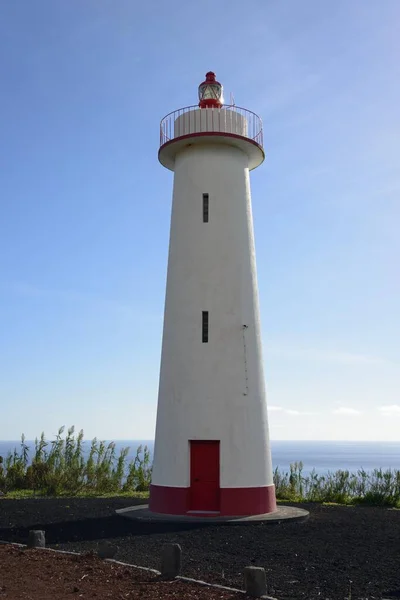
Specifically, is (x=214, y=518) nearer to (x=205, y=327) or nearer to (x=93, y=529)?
(x=93, y=529)

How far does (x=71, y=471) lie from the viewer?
67.7 ft

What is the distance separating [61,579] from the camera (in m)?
8.52

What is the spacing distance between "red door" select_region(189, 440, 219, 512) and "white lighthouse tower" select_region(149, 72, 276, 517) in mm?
23

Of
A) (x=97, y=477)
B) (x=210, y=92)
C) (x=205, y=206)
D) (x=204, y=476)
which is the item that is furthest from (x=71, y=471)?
(x=210, y=92)

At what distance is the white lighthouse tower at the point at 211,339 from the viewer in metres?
14.6

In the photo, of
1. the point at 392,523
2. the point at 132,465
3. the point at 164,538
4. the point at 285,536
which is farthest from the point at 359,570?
the point at 132,465

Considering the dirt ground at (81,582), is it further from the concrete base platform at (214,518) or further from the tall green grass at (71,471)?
the tall green grass at (71,471)

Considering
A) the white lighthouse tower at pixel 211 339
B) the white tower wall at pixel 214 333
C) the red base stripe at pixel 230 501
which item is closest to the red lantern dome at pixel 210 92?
the white lighthouse tower at pixel 211 339

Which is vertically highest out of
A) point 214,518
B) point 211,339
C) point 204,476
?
point 211,339

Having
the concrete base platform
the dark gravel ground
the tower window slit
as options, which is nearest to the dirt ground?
the dark gravel ground

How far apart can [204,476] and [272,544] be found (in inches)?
145

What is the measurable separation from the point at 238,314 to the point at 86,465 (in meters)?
8.92

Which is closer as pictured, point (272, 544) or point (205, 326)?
point (272, 544)

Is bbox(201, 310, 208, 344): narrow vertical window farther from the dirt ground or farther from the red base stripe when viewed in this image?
the dirt ground
